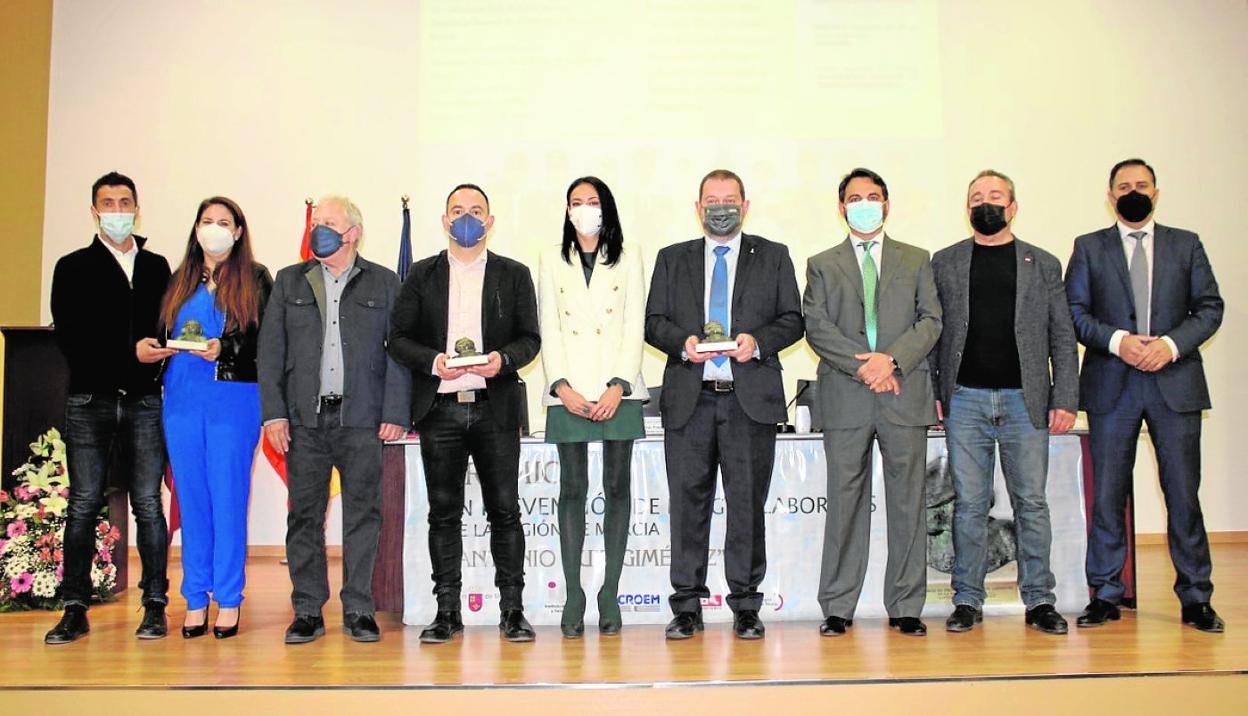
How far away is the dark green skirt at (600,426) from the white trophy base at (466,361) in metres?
0.40

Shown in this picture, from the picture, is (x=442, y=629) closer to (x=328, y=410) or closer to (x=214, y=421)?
(x=328, y=410)

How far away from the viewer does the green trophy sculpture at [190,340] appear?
3.61 metres

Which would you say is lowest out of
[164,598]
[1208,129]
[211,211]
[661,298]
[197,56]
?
[164,598]

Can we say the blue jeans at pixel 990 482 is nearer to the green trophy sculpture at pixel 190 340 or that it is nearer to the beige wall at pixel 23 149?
the green trophy sculpture at pixel 190 340

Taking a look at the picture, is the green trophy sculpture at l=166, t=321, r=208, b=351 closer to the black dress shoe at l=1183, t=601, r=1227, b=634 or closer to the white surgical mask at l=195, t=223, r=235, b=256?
the white surgical mask at l=195, t=223, r=235, b=256

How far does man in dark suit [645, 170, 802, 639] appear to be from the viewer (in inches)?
142

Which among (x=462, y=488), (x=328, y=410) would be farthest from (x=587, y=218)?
(x=328, y=410)

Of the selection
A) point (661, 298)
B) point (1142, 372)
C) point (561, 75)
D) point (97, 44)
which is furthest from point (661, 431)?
point (97, 44)

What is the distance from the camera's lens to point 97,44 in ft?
21.6

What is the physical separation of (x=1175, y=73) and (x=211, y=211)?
6159 mm

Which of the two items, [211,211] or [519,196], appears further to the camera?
[519,196]

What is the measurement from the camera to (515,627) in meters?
3.63

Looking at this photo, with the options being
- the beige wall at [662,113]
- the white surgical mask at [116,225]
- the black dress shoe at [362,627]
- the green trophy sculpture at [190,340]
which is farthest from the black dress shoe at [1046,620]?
the white surgical mask at [116,225]

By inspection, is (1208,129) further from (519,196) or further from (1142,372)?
(519,196)
